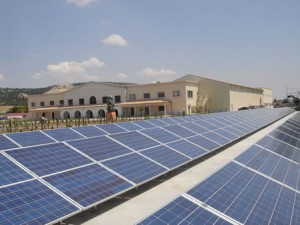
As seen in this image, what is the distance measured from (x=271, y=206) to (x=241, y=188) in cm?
92

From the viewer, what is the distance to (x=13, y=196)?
680 cm

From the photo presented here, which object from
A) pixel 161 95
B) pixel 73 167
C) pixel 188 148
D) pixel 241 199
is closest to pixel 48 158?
pixel 73 167

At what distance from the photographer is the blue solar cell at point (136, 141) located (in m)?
12.8

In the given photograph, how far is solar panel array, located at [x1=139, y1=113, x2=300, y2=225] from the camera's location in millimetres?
6020

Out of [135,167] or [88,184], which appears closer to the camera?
[88,184]

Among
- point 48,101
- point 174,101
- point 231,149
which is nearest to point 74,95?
point 48,101

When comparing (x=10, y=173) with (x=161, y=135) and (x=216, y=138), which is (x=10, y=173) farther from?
(x=216, y=138)

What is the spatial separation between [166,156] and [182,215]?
6.40m

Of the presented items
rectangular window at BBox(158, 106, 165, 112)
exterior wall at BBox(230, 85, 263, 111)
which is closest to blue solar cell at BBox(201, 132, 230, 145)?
Result: rectangular window at BBox(158, 106, 165, 112)

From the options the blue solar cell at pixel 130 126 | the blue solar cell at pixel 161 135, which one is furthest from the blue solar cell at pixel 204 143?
the blue solar cell at pixel 130 126

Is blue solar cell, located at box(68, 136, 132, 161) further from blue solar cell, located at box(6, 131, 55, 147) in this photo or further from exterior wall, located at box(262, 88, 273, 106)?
exterior wall, located at box(262, 88, 273, 106)

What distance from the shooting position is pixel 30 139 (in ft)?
38.8

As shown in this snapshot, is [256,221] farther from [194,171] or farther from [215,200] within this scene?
[194,171]

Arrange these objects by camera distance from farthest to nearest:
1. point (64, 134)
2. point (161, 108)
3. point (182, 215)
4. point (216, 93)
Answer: point (216, 93) → point (161, 108) → point (64, 134) → point (182, 215)
